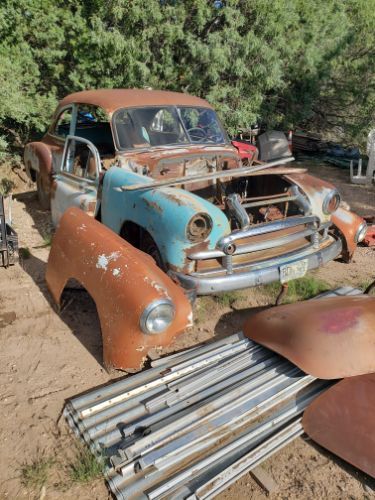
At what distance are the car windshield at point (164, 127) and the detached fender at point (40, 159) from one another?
1.50m

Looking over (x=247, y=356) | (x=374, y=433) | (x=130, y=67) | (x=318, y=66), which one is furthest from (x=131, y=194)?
(x=318, y=66)

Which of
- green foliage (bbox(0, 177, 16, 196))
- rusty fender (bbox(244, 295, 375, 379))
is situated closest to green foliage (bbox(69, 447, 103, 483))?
rusty fender (bbox(244, 295, 375, 379))

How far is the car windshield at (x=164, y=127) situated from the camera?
4830 mm

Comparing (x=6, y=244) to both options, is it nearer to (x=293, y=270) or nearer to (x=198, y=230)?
(x=198, y=230)

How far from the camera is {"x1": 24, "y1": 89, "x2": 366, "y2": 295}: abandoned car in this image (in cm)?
339

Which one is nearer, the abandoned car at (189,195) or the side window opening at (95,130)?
the abandoned car at (189,195)

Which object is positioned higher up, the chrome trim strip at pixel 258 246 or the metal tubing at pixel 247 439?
the chrome trim strip at pixel 258 246

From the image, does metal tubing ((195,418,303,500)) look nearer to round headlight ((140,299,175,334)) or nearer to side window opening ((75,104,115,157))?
round headlight ((140,299,175,334))

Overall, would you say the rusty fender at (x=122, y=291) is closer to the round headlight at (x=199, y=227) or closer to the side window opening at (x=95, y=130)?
the round headlight at (x=199, y=227)

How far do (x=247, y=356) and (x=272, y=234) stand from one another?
1.20 meters

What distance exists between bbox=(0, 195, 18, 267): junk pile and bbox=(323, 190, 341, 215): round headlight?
125 inches

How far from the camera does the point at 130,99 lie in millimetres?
5082

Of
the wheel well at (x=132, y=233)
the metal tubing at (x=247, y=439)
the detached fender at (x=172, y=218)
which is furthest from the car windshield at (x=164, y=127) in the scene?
the metal tubing at (x=247, y=439)

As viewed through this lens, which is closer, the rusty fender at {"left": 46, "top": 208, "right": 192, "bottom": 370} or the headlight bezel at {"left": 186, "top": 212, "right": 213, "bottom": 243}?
the rusty fender at {"left": 46, "top": 208, "right": 192, "bottom": 370}
